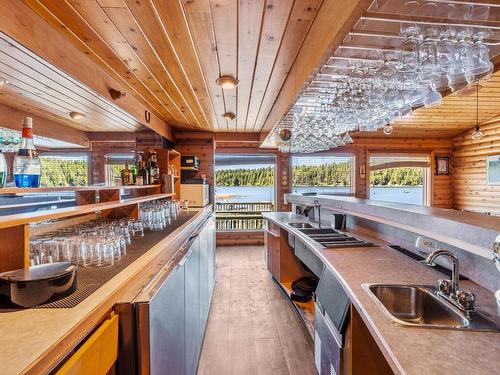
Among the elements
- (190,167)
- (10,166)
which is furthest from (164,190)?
(10,166)

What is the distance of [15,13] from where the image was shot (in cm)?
123

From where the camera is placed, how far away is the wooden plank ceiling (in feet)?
5.00

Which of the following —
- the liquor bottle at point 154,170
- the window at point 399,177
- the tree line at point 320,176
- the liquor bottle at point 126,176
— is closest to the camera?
the liquor bottle at point 126,176

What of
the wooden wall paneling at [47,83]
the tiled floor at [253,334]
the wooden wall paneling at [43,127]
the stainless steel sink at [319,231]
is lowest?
the tiled floor at [253,334]

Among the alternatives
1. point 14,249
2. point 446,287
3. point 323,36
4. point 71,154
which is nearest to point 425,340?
point 446,287

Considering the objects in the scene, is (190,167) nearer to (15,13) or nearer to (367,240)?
(367,240)

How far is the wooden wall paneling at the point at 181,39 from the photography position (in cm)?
154

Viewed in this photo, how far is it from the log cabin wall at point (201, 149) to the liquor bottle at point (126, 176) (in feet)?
8.37

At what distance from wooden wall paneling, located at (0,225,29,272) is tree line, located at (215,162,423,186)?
5689 millimetres

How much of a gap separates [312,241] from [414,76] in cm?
144

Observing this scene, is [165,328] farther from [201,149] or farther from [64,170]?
[201,149]

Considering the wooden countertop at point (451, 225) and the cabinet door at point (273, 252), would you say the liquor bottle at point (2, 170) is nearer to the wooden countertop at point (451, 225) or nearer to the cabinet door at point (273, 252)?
the wooden countertop at point (451, 225)

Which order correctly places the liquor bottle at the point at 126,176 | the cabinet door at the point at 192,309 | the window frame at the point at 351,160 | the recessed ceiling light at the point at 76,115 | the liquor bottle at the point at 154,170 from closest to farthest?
the cabinet door at the point at 192,309 → the recessed ceiling light at the point at 76,115 → the liquor bottle at the point at 126,176 → the liquor bottle at the point at 154,170 → the window frame at the point at 351,160

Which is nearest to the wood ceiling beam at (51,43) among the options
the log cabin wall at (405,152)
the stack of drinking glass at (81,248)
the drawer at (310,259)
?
the stack of drinking glass at (81,248)
